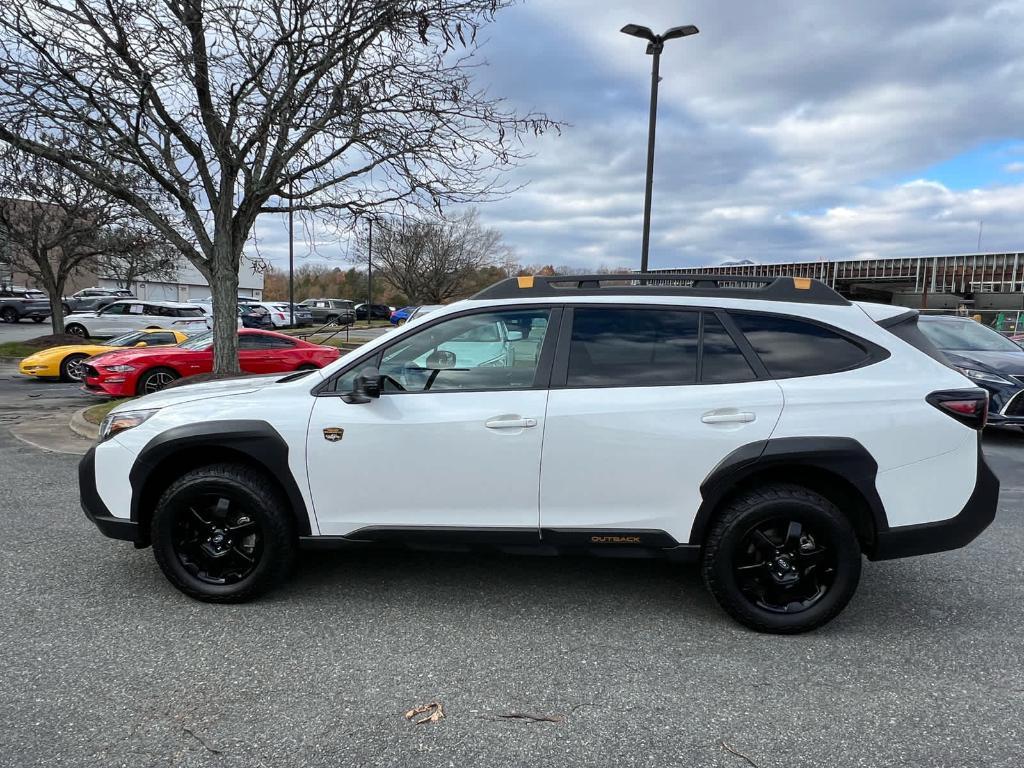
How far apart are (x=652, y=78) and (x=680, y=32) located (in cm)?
89

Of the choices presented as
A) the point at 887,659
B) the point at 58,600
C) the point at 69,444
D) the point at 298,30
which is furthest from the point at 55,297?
the point at 887,659

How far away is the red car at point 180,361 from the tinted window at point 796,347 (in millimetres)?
7544

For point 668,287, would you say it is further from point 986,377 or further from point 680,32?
point 680,32

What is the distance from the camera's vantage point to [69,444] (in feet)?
26.2

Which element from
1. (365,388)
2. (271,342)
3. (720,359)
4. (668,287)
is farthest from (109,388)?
(720,359)

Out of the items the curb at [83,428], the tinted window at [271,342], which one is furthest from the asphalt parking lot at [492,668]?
the tinted window at [271,342]

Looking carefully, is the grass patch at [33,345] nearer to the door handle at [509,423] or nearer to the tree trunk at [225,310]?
the tree trunk at [225,310]

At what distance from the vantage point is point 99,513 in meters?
3.55

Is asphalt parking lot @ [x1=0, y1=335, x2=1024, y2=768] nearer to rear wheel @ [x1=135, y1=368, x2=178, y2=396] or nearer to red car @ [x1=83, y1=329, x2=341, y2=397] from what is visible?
red car @ [x1=83, y1=329, x2=341, y2=397]

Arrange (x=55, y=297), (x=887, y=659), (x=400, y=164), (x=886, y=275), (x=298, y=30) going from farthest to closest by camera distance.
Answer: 1. (x=886, y=275)
2. (x=55, y=297)
3. (x=400, y=164)
4. (x=298, y=30)
5. (x=887, y=659)

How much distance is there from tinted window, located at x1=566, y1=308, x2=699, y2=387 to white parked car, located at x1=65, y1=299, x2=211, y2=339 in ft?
79.0

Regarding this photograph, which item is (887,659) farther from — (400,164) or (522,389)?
(400,164)

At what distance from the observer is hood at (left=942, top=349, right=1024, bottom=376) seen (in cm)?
847

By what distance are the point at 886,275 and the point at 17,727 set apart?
64169mm
